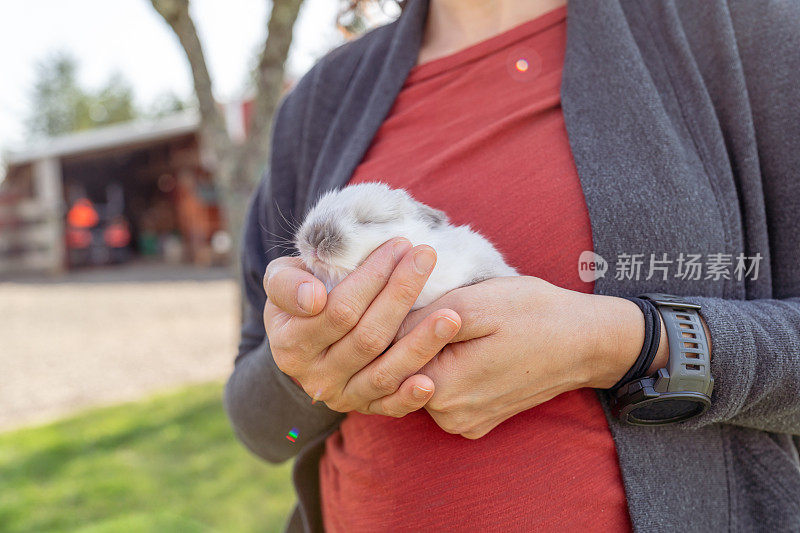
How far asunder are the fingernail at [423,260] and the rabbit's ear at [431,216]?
26 cm

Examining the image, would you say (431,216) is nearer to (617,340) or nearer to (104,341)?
(617,340)

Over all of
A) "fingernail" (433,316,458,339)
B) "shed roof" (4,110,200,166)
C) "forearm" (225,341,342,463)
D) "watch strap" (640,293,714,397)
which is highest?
"fingernail" (433,316,458,339)

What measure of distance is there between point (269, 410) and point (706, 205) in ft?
4.08

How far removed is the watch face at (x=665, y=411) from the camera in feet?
4.10

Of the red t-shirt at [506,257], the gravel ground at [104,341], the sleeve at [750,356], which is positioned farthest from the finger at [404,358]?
the gravel ground at [104,341]

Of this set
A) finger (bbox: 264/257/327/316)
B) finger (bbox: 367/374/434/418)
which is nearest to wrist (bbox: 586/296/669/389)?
finger (bbox: 367/374/434/418)

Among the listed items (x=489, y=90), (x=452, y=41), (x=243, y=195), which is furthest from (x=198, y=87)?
(x=489, y=90)

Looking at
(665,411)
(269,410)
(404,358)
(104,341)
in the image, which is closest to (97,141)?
(104,341)

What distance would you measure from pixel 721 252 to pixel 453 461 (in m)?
0.80

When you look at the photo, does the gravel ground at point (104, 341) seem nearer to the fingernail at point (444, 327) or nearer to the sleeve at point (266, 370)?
the sleeve at point (266, 370)

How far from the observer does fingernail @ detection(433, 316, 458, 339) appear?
1.12 meters

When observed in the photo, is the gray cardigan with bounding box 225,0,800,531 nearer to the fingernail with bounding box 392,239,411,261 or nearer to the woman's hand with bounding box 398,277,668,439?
the woman's hand with bounding box 398,277,668,439

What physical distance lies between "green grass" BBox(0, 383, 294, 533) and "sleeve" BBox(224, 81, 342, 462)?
2615 millimetres

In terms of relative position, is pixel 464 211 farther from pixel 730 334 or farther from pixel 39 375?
pixel 39 375
